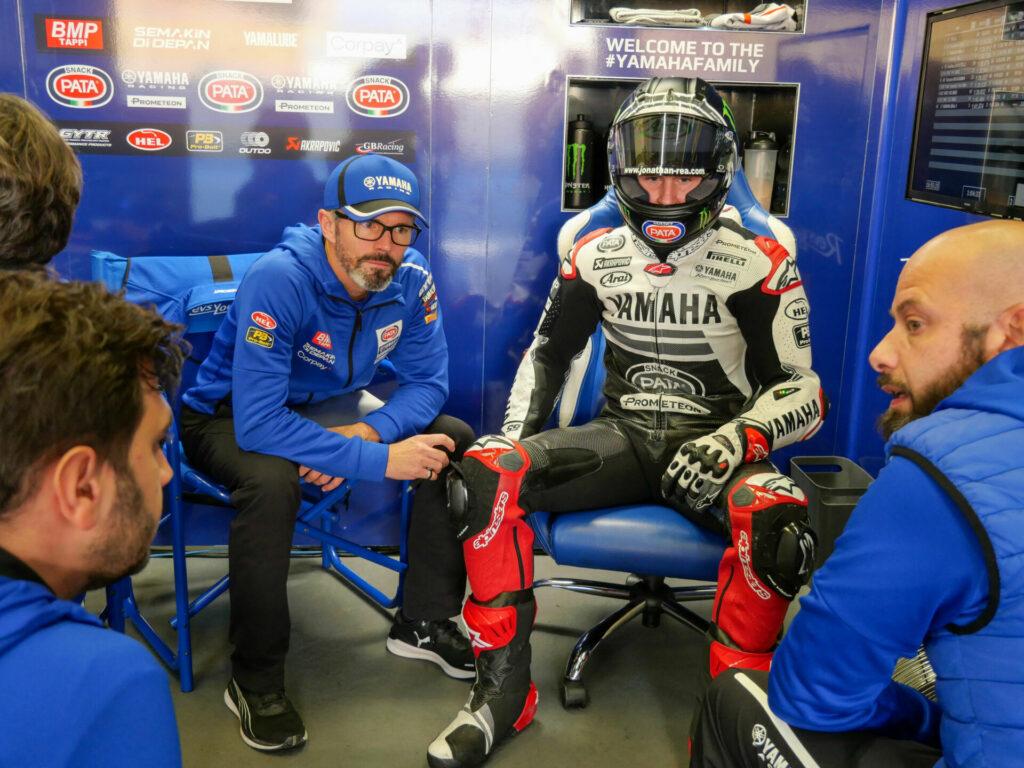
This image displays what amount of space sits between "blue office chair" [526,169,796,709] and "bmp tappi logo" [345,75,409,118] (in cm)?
64

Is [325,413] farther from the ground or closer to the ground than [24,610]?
closer to the ground

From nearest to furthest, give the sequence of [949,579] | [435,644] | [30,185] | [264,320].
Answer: [949,579], [30,185], [264,320], [435,644]

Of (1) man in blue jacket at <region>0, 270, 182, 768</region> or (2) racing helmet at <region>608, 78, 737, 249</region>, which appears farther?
(2) racing helmet at <region>608, 78, 737, 249</region>

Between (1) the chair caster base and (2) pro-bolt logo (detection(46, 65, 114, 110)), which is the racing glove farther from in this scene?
(2) pro-bolt logo (detection(46, 65, 114, 110))

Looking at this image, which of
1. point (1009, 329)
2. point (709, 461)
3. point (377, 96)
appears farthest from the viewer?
point (377, 96)

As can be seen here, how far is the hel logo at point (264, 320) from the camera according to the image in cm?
217

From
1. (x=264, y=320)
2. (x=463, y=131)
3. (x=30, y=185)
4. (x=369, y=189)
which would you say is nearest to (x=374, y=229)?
(x=369, y=189)

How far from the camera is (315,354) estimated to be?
2371mm

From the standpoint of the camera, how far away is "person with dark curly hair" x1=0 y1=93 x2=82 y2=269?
138 cm

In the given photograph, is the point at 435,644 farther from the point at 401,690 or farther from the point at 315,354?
the point at 315,354

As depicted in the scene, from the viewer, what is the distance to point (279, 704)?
212 centimetres

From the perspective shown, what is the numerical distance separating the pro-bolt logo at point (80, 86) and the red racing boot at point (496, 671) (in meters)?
1.82

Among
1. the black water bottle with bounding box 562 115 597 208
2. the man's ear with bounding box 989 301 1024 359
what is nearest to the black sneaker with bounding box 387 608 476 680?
the black water bottle with bounding box 562 115 597 208

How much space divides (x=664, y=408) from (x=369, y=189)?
2.98 feet
